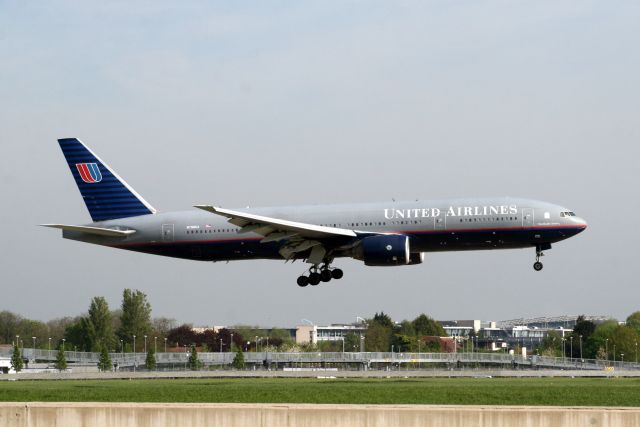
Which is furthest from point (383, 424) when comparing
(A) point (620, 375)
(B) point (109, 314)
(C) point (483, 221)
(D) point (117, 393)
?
(B) point (109, 314)

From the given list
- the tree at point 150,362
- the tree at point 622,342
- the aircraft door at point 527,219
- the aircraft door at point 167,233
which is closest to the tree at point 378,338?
the tree at point 622,342

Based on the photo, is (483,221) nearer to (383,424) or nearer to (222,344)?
(383,424)

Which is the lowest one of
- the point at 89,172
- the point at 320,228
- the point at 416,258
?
the point at 416,258

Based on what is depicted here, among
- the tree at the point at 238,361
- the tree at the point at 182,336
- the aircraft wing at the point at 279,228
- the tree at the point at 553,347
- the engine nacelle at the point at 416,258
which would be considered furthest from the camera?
the tree at the point at 553,347

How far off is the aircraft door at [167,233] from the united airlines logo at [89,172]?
6984 millimetres

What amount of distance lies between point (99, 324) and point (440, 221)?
10775 cm

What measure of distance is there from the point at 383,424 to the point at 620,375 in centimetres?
4364

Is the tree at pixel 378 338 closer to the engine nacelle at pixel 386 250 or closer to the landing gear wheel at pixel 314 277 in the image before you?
the landing gear wheel at pixel 314 277

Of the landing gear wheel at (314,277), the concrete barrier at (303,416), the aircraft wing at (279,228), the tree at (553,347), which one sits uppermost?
the aircraft wing at (279,228)

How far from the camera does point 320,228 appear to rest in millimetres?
57656

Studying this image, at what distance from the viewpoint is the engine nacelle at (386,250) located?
56688 mm

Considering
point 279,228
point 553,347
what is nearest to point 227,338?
point 553,347

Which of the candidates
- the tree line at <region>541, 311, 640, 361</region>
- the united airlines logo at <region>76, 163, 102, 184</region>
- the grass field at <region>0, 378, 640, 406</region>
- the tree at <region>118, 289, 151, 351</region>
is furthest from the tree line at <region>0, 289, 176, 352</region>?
the grass field at <region>0, 378, 640, 406</region>

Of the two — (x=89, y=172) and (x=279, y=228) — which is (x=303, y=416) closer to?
(x=279, y=228)
